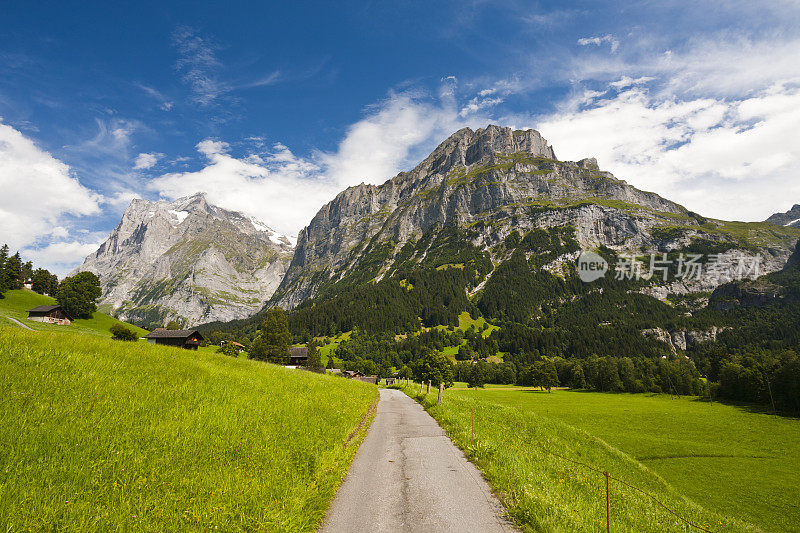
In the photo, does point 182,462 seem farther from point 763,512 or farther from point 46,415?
point 763,512

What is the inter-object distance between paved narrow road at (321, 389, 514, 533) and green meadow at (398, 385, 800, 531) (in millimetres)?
729

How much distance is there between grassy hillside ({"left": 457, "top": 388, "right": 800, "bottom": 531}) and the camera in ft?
89.6

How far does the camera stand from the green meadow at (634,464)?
11.0 m

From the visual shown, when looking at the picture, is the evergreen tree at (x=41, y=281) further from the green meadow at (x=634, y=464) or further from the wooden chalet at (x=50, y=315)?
the green meadow at (x=634, y=464)

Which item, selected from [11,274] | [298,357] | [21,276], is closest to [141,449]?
[298,357]

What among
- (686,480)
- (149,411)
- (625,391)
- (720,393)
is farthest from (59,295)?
(720,393)

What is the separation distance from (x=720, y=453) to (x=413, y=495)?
53168 mm

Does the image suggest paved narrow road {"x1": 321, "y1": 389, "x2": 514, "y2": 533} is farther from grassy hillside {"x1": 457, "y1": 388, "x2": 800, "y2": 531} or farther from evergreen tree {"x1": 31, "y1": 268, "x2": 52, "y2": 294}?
evergreen tree {"x1": 31, "y1": 268, "x2": 52, "y2": 294}

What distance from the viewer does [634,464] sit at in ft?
97.9

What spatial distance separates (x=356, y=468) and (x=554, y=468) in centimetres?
1016

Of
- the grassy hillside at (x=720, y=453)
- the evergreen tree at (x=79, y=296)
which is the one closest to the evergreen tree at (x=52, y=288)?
the evergreen tree at (x=79, y=296)

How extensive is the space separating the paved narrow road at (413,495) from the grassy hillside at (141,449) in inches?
27.5

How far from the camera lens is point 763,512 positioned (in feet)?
84.4

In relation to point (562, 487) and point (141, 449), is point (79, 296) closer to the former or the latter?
point (141, 449)
